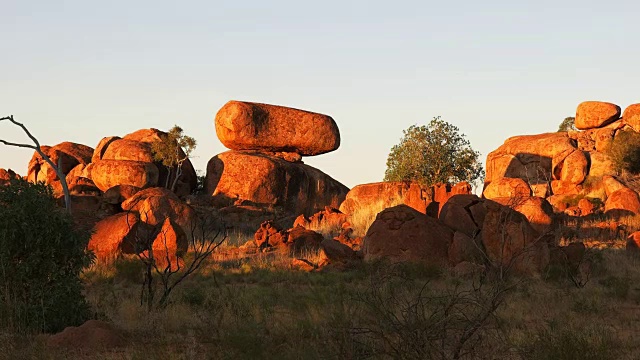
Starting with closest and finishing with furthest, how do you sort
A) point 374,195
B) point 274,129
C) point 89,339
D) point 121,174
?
point 89,339, point 374,195, point 121,174, point 274,129

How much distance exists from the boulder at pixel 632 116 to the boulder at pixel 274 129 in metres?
15.3

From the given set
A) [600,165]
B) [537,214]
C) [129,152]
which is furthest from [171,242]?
[600,165]

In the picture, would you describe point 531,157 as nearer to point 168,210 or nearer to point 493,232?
point 168,210

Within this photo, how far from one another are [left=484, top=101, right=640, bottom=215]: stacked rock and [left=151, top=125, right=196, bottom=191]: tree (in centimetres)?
1531

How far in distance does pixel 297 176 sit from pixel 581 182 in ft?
45.3

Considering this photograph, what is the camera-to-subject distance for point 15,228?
11.8 metres

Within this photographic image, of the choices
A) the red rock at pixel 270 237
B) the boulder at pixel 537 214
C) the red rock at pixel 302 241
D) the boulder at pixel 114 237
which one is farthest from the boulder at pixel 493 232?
the boulder at pixel 114 237

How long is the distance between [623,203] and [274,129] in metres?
18.5

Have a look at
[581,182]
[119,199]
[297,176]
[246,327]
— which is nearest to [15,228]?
[246,327]

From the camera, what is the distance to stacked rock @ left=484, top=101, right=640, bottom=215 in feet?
126

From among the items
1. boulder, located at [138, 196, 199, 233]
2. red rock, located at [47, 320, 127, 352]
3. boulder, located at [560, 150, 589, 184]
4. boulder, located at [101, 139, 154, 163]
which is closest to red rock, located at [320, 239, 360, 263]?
boulder, located at [138, 196, 199, 233]

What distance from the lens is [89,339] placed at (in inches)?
418

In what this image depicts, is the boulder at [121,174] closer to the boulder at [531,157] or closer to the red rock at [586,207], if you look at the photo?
the boulder at [531,157]

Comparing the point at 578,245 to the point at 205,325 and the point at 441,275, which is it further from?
the point at 205,325
